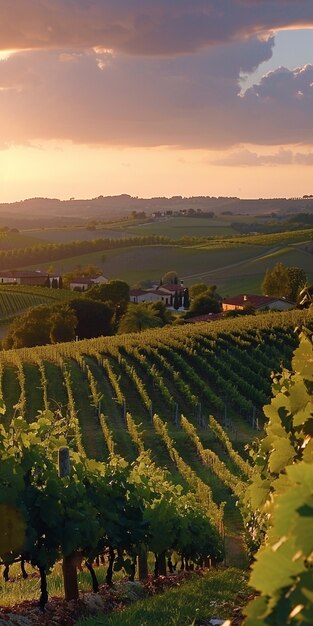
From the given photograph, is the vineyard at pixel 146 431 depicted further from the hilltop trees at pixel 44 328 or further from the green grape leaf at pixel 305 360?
the hilltop trees at pixel 44 328

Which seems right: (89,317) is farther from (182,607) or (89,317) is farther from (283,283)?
(182,607)

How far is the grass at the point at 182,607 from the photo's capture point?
7.01 m

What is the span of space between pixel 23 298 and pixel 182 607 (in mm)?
76283

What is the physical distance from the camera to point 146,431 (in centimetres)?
2930

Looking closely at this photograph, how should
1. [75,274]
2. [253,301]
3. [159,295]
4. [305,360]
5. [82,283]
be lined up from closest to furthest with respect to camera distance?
[305,360] → [253,301] → [159,295] → [82,283] → [75,274]

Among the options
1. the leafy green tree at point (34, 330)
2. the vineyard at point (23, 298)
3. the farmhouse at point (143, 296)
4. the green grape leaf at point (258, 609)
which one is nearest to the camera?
the green grape leaf at point (258, 609)

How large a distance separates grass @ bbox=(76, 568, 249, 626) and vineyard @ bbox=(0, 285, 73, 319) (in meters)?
70.2

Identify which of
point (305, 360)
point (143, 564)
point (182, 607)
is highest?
point (305, 360)

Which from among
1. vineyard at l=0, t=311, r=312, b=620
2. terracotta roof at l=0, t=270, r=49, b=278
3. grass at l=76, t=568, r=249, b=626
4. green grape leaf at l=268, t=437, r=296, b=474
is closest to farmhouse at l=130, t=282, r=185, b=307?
terracotta roof at l=0, t=270, r=49, b=278

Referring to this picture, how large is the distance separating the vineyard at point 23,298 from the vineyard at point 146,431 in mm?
35153

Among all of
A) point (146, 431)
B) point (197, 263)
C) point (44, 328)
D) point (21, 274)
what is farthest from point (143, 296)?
point (146, 431)

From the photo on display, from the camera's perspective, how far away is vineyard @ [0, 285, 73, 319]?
79.9m

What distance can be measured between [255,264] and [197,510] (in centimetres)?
11112

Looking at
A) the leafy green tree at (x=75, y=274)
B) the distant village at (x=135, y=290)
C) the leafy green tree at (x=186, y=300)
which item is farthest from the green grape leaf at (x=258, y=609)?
the leafy green tree at (x=75, y=274)
